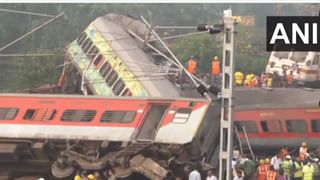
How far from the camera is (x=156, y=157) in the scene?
1956cm

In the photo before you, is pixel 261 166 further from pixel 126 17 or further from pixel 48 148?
pixel 126 17

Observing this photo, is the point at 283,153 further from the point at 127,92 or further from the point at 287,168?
the point at 127,92

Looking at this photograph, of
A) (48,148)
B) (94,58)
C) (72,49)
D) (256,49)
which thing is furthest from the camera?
(256,49)

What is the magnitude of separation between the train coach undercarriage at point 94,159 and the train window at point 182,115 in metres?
0.76

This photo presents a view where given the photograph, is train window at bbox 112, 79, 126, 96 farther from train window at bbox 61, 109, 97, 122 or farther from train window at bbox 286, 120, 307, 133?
train window at bbox 286, 120, 307, 133

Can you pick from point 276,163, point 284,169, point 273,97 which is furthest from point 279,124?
point 284,169

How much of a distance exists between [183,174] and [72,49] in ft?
37.2

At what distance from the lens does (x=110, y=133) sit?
19984 mm

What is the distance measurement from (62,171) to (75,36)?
44455mm

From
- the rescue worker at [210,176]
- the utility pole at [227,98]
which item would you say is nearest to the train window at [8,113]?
the rescue worker at [210,176]

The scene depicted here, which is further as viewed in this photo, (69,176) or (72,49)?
(72,49)

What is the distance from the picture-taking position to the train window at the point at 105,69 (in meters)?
25.8

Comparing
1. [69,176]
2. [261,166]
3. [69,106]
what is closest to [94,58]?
[69,106]

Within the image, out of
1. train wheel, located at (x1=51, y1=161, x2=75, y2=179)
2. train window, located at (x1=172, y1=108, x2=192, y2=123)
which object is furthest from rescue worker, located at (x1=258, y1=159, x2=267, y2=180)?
train wheel, located at (x1=51, y1=161, x2=75, y2=179)
